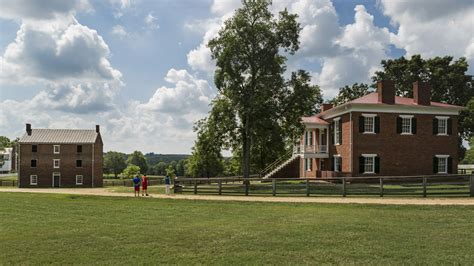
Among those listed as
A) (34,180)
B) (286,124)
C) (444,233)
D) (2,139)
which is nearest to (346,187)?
(444,233)

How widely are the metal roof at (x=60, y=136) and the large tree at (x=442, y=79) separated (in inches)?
1654

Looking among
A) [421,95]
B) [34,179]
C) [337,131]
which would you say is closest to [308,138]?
[337,131]

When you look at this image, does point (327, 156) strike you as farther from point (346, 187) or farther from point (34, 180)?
point (34, 180)

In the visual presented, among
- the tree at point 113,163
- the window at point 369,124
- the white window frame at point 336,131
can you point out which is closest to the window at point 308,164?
the white window frame at point 336,131

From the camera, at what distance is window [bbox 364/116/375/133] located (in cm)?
3725

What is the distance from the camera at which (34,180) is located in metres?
63.7

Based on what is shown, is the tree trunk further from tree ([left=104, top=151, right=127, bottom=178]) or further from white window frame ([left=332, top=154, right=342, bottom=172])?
tree ([left=104, top=151, right=127, bottom=178])

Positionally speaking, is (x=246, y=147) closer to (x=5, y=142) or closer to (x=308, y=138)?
(x=308, y=138)

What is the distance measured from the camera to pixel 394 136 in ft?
124

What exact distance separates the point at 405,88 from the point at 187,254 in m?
52.0

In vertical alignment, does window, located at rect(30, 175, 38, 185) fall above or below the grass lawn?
below

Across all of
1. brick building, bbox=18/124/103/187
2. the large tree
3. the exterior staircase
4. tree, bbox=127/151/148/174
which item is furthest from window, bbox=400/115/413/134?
tree, bbox=127/151/148/174

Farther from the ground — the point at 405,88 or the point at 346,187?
the point at 405,88

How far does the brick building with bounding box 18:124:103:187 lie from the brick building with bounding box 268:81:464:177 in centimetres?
3761
